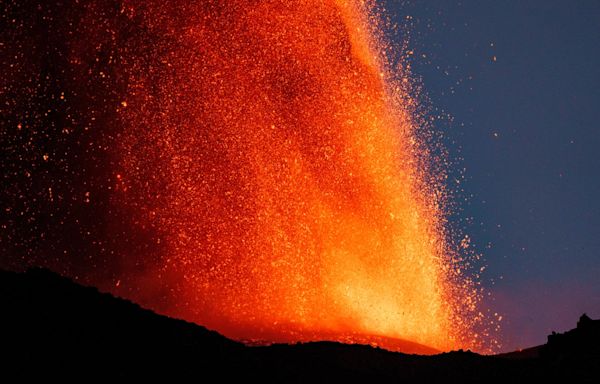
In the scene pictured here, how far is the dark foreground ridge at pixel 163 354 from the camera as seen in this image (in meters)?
6.77

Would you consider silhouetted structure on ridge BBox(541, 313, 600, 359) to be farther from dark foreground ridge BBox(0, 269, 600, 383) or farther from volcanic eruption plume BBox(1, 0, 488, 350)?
volcanic eruption plume BBox(1, 0, 488, 350)

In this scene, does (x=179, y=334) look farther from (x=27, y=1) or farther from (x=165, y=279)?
(x=27, y=1)

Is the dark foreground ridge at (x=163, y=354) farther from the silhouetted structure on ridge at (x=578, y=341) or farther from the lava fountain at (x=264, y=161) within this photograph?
the lava fountain at (x=264, y=161)

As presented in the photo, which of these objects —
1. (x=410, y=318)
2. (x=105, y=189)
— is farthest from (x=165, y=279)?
(x=410, y=318)

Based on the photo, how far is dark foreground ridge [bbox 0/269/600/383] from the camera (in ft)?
22.2

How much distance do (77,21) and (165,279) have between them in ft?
32.9

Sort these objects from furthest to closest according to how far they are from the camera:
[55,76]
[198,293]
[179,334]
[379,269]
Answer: [55,76], [379,269], [198,293], [179,334]

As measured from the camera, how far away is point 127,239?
2300 cm

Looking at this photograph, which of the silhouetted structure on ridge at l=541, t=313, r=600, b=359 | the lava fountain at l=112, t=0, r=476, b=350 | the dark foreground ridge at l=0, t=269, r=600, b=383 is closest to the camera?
the dark foreground ridge at l=0, t=269, r=600, b=383

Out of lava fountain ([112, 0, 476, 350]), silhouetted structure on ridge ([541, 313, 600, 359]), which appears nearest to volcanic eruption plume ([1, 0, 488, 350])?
lava fountain ([112, 0, 476, 350])

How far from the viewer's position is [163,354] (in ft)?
24.7

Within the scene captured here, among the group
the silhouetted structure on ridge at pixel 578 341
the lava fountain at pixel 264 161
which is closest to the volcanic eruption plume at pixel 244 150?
the lava fountain at pixel 264 161

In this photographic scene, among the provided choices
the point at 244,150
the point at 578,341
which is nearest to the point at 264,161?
the point at 244,150

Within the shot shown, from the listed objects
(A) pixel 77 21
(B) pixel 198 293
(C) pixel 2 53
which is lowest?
(B) pixel 198 293
